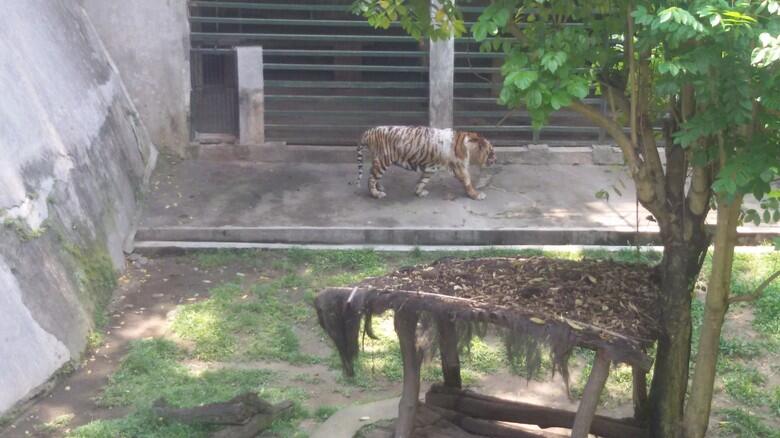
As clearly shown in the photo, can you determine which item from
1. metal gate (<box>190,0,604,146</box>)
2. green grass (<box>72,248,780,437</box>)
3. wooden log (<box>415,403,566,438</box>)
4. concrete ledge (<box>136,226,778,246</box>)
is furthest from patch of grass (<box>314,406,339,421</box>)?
metal gate (<box>190,0,604,146</box>)

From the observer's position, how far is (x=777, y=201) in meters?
4.70

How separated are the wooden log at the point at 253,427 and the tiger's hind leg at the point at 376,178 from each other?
5.29 meters

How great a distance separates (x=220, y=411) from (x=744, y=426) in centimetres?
343

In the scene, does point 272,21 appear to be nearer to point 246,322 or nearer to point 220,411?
point 246,322

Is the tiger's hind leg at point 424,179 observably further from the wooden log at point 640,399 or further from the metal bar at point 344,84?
the wooden log at point 640,399

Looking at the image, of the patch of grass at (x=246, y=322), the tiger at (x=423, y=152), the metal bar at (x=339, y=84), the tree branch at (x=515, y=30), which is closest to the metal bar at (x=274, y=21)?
the metal bar at (x=339, y=84)

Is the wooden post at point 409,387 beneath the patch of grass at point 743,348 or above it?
above

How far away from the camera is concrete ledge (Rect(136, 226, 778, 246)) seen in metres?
9.88

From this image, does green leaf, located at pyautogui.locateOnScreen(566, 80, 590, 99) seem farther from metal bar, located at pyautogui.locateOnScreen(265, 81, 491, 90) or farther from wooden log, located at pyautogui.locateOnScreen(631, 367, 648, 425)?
metal bar, located at pyautogui.locateOnScreen(265, 81, 491, 90)

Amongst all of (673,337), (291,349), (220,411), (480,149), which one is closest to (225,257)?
(291,349)

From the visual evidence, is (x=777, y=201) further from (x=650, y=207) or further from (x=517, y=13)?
(x=517, y=13)

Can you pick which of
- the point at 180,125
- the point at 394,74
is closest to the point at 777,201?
the point at 180,125

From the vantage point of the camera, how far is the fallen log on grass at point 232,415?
18.9 feet

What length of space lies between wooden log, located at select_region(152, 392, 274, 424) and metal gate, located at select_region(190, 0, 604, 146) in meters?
6.66
